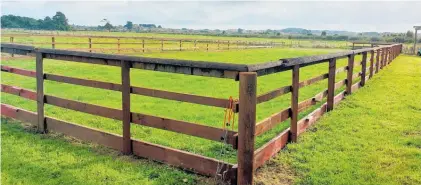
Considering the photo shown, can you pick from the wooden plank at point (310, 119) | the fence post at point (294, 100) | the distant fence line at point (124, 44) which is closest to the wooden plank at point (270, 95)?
the fence post at point (294, 100)

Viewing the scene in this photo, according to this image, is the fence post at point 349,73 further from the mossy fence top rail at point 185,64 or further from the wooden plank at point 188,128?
the wooden plank at point 188,128

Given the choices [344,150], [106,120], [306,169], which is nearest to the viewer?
[306,169]

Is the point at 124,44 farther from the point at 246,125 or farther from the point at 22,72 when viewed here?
the point at 246,125

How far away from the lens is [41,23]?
12462cm

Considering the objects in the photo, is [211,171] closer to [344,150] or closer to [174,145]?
[174,145]

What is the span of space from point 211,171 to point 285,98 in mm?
5138

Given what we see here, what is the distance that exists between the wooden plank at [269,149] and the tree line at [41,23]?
128 metres

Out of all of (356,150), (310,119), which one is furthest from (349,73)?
(356,150)

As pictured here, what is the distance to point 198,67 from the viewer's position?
3838 millimetres

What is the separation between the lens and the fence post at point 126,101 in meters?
4.48

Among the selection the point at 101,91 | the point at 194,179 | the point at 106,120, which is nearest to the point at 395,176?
the point at 194,179

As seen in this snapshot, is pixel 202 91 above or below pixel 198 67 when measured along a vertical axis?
below

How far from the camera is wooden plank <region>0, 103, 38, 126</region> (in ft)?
19.1

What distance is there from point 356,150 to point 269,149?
1.25 meters
